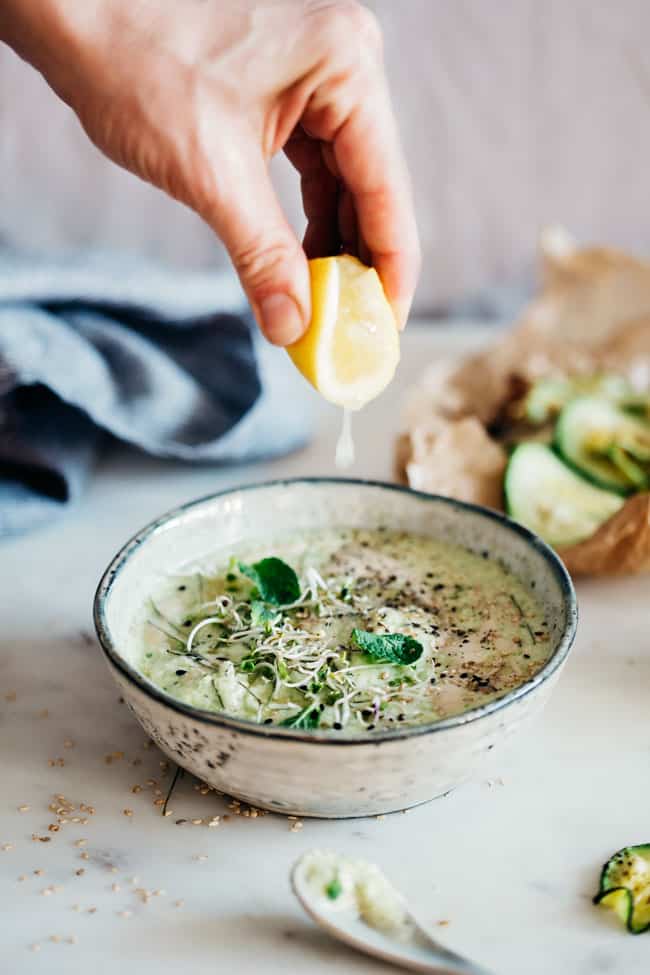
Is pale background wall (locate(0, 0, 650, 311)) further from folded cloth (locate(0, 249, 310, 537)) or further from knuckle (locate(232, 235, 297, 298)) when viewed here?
knuckle (locate(232, 235, 297, 298))

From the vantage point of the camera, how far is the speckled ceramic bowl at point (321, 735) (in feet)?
3.26

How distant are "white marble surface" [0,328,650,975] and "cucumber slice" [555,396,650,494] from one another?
0.30m

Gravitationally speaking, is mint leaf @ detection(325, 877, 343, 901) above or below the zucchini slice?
below

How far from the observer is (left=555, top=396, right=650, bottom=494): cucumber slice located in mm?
1752

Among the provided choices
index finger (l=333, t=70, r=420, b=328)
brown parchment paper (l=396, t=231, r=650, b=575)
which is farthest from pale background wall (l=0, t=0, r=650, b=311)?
index finger (l=333, t=70, r=420, b=328)

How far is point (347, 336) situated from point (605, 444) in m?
0.69

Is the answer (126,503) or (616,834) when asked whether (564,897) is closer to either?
(616,834)

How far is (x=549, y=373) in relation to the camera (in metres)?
2.06

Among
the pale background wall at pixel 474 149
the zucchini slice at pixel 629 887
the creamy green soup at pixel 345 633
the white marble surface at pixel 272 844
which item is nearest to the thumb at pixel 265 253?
the creamy green soup at pixel 345 633

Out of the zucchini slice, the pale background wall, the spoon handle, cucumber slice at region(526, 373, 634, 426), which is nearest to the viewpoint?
the spoon handle

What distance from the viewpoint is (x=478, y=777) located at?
46.8 inches

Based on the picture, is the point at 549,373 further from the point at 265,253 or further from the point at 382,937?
the point at 382,937

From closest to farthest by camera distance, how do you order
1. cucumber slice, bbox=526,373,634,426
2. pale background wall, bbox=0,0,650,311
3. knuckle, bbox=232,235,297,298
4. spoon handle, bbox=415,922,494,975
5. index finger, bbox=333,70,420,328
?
spoon handle, bbox=415,922,494,975 < knuckle, bbox=232,235,297,298 < index finger, bbox=333,70,420,328 < cucumber slice, bbox=526,373,634,426 < pale background wall, bbox=0,0,650,311

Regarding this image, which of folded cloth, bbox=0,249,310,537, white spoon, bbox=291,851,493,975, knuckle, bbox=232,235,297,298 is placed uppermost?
knuckle, bbox=232,235,297,298
